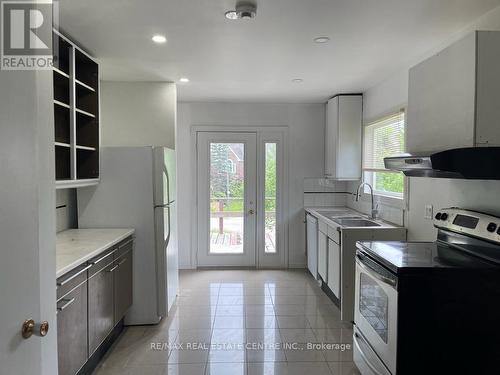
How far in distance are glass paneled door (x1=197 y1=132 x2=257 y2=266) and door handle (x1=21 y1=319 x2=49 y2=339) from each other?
14.0 feet

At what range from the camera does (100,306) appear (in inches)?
104

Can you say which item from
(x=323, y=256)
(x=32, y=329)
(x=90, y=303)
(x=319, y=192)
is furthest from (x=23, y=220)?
(x=319, y=192)

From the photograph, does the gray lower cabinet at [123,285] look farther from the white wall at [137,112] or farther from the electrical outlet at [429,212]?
the electrical outlet at [429,212]

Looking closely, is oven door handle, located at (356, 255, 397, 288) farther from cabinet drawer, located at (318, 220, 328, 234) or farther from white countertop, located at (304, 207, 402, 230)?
cabinet drawer, located at (318, 220, 328, 234)

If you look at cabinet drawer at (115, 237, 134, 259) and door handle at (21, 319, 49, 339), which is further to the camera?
cabinet drawer at (115, 237, 134, 259)

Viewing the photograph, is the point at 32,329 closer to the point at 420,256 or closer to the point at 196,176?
the point at 420,256

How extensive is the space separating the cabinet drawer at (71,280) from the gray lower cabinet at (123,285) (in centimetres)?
63

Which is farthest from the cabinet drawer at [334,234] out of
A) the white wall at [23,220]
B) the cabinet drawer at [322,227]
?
the white wall at [23,220]

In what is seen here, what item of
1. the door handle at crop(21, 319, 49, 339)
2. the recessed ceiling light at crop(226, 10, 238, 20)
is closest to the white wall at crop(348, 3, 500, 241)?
the recessed ceiling light at crop(226, 10, 238, 20)

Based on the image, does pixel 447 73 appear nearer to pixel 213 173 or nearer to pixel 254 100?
pixel 254 100

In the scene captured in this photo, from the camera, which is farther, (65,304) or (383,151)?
(383,151)

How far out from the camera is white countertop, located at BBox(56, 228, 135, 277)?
2184 mm

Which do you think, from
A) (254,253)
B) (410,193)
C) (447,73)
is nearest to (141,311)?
(254,253)

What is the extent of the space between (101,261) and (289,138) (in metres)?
3.49
